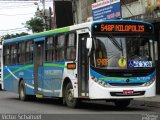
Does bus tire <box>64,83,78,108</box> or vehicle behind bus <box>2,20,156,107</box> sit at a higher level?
vehicle behind bus <box>2,20,156,107</box>

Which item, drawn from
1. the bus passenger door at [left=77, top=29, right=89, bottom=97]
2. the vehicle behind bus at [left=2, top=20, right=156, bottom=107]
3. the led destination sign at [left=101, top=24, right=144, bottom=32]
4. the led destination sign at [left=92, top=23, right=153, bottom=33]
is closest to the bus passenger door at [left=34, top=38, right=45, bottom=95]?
the vehicle behind bus at [left=2, top=20, right=156, bottom=107]

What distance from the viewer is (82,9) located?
3584cm

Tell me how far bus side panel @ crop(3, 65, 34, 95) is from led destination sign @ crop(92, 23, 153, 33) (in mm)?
6307

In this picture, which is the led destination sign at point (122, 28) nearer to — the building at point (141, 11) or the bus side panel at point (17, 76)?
the building at point (141, 11)

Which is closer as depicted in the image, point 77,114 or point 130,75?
point 77,114

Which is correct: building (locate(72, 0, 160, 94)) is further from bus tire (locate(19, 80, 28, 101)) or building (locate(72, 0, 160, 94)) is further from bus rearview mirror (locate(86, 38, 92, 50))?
bus rearview mirror (locate(86, 38, 92, 50))

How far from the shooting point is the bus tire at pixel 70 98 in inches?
711

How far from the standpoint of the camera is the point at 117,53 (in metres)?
16.7

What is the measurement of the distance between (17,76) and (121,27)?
28.5 feet

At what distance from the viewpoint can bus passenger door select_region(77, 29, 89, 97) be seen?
1708 centimetres

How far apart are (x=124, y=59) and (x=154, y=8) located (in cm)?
799

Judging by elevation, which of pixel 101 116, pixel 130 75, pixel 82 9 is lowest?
pixel 101 116

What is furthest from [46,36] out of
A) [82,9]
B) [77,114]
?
[82,9]

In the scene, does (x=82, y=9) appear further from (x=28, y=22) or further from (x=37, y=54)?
(x=28, y=22)
